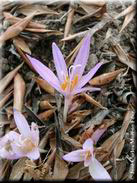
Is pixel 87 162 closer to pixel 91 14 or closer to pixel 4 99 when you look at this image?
pixel 4 99

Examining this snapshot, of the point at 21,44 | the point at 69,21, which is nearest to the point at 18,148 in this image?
the point at 21,44

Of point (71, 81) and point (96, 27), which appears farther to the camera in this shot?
point (96, 27)

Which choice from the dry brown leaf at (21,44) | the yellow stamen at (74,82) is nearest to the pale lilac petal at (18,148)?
the yellow stamen at (74,82)

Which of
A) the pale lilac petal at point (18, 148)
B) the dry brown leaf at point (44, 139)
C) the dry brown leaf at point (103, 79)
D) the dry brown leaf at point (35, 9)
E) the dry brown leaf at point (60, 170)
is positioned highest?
the dry brown leaf at point (35, 9)

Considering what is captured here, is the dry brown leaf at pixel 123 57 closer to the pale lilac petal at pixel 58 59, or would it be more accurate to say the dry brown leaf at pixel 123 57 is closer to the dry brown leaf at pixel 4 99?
the pale lilac petal at pixel 58 59

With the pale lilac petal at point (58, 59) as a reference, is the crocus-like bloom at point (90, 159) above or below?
below

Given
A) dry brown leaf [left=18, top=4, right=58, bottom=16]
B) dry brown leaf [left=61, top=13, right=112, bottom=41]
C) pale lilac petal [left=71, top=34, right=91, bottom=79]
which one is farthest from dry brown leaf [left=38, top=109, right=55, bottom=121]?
dry brown leaf [left=18, top=4, right=58, bottom=16]
